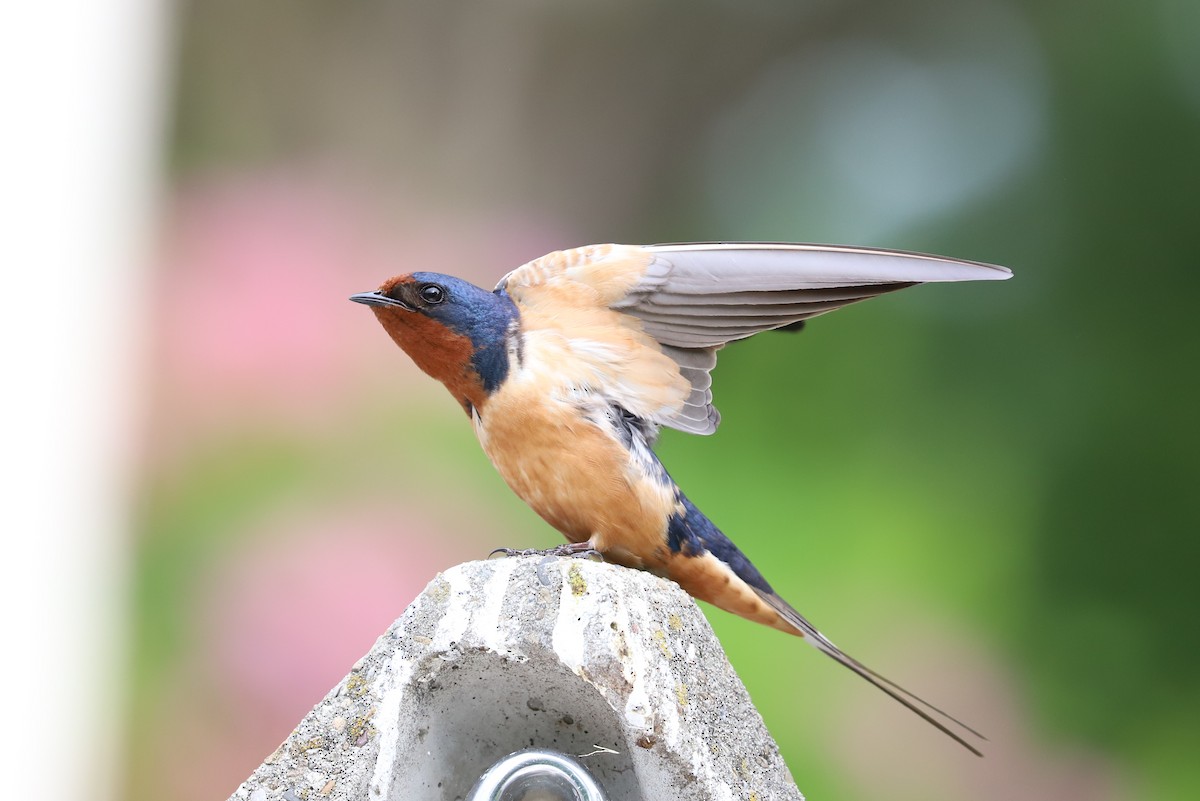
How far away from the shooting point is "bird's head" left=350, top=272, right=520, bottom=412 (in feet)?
4.00

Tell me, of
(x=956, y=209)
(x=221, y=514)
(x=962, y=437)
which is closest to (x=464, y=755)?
(x=221, y=514)

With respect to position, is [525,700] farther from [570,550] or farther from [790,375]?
[790,375]

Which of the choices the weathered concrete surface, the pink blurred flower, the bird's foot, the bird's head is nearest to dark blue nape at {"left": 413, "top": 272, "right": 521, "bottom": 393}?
the bird's head

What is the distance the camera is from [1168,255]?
8.39 feet

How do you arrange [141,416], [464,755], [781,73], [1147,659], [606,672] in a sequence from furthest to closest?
[781,73] < [141,416] < [1147,659] < [464,755] < [606,672]

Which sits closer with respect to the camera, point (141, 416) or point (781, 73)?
point (141, 416)

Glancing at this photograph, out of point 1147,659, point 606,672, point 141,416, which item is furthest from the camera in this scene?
point 141,416

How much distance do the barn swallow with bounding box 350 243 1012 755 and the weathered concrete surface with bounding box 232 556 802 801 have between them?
0.23 metres

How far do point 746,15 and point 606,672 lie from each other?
2.32 metres

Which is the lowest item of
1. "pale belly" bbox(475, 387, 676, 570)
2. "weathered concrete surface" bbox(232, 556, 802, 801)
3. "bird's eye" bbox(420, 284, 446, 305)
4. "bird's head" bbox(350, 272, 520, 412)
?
"weathered concrete surface" bbox(232, 556, 802, 801)

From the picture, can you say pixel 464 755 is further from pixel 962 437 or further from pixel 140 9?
pixel 140 9

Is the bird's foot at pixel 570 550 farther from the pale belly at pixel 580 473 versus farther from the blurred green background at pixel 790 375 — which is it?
the blurred green background at pixel 790 375

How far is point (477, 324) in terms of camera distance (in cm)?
123

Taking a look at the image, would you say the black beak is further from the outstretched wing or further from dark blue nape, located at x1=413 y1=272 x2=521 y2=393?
the outstretched wing
